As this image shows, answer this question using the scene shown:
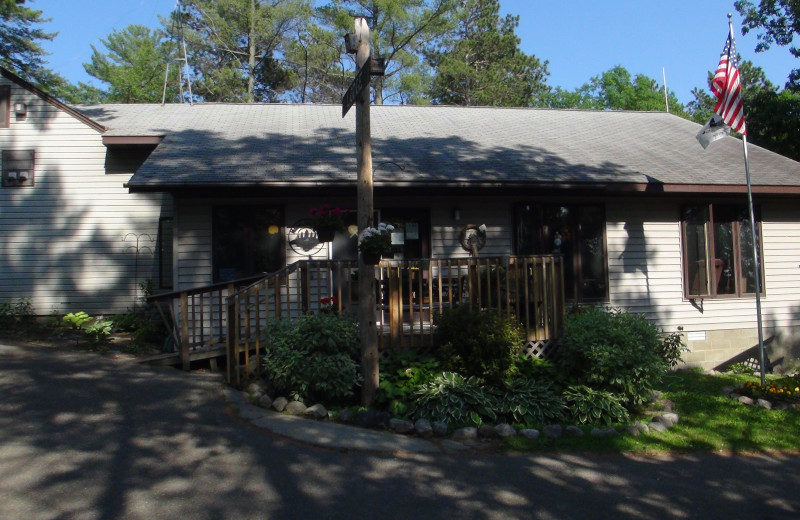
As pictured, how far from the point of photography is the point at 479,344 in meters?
7.75

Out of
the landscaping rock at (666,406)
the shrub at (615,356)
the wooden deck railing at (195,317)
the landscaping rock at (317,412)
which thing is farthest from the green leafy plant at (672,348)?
the wooden deck railing at (195,317)

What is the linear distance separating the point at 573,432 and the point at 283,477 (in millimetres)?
3193

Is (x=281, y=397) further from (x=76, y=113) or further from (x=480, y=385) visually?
(x=76, y=113)

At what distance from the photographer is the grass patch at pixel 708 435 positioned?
6.48 metres

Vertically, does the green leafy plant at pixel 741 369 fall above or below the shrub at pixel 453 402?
below

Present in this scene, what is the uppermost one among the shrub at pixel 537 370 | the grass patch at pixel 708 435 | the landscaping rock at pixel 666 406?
the shrub at pixel 537 370

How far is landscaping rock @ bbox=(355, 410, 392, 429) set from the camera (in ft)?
22.2

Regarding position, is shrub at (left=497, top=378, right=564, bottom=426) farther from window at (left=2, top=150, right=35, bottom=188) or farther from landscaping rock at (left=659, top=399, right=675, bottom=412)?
window at (left=2, top=150, right=35, bottom=188)

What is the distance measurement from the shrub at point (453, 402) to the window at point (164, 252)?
21.3 ft

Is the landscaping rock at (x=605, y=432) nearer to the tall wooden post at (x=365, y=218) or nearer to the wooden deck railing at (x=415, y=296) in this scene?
the wooden deck railing at (x=415, y=296)

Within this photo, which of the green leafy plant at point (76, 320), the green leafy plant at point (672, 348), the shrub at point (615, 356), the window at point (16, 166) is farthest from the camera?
the window at point (16, 166)

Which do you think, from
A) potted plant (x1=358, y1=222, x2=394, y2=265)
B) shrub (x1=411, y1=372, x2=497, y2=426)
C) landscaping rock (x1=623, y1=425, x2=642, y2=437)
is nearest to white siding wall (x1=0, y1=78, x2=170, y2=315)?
potted plant (x1=358, y1=222, x2=394, y2=265)

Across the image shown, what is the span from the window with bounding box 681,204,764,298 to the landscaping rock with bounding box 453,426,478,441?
658 centimetres

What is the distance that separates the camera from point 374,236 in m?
7.03
